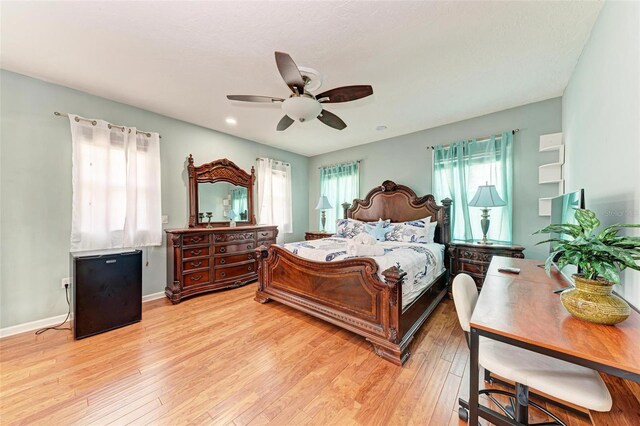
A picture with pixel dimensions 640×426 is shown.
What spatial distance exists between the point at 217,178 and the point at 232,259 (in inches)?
56.1

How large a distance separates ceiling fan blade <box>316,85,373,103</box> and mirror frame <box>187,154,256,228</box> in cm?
256

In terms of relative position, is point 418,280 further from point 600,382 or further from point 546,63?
point 546,63

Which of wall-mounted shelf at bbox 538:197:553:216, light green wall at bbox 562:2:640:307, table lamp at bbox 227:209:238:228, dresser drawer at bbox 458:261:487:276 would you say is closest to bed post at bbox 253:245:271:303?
table lamp at bbox 227:209:238:228

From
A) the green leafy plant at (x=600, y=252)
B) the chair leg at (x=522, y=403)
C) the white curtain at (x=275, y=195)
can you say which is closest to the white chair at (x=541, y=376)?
the chair leg at (x=522, y=403)

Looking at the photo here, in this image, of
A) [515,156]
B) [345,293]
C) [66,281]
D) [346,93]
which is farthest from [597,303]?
[66,281]

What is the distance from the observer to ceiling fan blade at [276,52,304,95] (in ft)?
5.36

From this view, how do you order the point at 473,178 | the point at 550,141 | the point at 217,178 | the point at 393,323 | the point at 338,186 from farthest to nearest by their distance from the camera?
the point at 338,186
the point at 217,178
the point at 473,178
the point at 550,141
the point at 393,323

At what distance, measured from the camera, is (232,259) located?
3793mm

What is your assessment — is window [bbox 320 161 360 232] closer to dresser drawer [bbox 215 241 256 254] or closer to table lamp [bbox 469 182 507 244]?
dresser drawer [bbox 215 241 256 254]

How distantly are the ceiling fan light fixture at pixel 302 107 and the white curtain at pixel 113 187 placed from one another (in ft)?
7.77

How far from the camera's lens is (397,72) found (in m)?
2.38

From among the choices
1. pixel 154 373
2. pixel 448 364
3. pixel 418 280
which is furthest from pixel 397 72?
pixel 154 373

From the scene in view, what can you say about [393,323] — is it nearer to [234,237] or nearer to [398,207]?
[398,207]

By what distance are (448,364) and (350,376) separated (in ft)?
2.78
